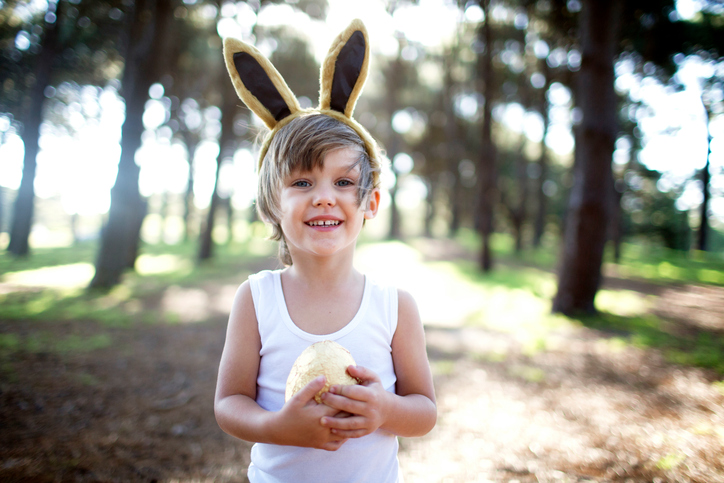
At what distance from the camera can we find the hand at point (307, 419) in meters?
1.18

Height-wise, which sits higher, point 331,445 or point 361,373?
point 361,373

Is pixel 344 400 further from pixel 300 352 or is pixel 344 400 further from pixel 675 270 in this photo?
pixel 675 270

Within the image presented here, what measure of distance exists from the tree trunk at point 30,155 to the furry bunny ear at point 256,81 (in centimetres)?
1373

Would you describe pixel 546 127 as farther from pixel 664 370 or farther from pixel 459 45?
pixel 664 370

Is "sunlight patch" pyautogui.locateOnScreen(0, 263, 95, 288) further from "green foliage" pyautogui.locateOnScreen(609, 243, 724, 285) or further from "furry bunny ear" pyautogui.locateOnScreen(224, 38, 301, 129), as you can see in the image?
"green foliage" pyautogui.locateOnScreen(609, 243, 724, 285)

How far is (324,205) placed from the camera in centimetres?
147

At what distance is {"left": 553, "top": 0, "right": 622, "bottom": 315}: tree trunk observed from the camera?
7.30 meters

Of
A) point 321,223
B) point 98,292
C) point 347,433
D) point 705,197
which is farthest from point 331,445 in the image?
point 705,197

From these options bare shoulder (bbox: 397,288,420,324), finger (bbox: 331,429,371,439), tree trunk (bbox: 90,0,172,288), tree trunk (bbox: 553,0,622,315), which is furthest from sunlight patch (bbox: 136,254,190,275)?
finger (bbox: 331,429,371,439)

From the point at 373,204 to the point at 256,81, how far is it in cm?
76

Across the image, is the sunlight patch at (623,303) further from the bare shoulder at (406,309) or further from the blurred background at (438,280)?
the bare shoulder at (406,309)

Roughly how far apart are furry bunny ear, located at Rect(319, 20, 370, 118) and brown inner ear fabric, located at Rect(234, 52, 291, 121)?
0.69 feet

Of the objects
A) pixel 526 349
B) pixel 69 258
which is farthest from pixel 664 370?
pixel 69 258

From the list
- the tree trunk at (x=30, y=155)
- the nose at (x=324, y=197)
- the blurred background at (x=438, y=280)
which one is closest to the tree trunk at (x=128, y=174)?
the blurred background at (x=438, y=280)
